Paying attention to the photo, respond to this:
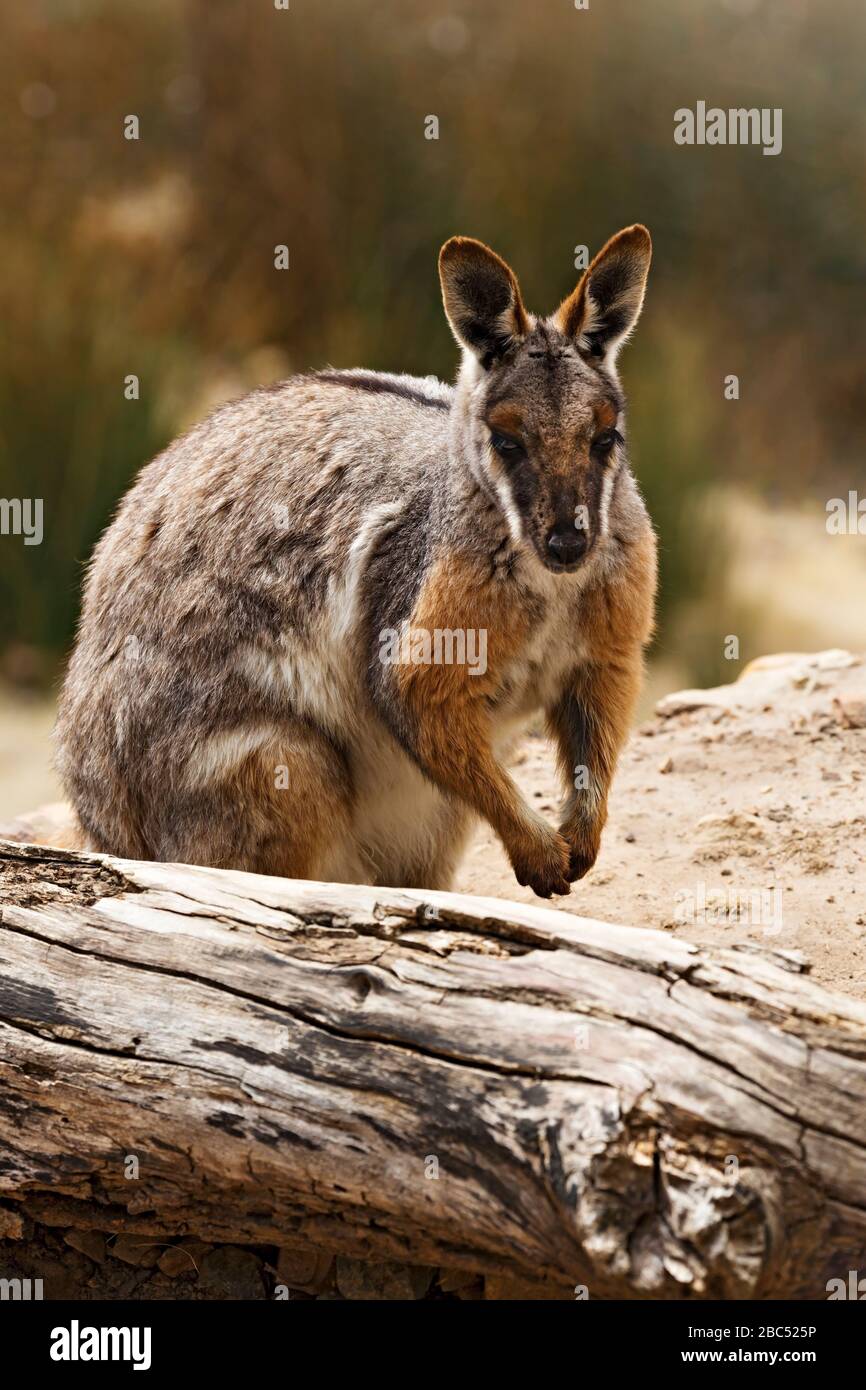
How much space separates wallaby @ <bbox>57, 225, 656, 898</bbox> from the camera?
4.90m

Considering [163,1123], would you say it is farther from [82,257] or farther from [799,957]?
[82,257]

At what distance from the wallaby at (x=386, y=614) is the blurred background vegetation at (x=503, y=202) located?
743 cm

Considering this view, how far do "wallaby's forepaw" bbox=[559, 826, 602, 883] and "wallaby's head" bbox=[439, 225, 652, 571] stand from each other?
3.81 ft

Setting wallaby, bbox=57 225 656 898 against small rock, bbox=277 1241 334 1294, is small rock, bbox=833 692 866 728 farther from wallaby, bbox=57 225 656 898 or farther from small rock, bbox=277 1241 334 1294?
small rock, bbox=277 1241 334 1294

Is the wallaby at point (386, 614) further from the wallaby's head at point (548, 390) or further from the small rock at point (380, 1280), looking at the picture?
the small rock at point (380, 1280)

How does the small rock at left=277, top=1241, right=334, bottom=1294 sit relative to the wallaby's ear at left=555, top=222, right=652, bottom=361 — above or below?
below

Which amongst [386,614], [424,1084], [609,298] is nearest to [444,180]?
[609,298]

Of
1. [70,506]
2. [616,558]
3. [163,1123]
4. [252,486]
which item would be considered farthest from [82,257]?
[163,1123]

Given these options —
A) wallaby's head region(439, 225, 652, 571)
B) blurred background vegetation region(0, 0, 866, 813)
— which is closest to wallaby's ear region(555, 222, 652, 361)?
wallaby's head region(439, 225, 652, 571)

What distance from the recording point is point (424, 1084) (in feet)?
12.2

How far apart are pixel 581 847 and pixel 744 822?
1309 mm

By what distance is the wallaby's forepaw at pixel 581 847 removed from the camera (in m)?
5.40

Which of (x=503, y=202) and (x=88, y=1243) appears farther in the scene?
(x=503, y=202)

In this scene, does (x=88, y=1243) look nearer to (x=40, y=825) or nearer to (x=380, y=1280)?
(x=380, y=1280)
